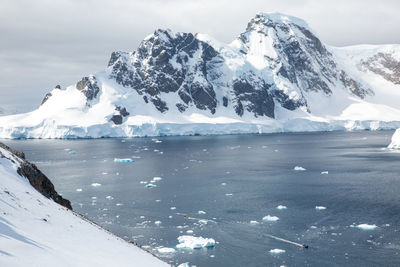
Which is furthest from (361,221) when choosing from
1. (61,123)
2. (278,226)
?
(61,123)

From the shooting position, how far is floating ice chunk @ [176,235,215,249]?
111ft

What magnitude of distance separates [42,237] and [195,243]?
68.3 feet

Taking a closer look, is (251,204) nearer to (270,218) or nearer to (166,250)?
(270,218)

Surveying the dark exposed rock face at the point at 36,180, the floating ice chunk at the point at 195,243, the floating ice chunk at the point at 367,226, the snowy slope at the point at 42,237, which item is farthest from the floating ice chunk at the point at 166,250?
the floating ice chunk at the point at 367,226

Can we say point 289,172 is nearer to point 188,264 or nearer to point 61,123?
point 188,264

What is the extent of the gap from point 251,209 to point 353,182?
2682 cm

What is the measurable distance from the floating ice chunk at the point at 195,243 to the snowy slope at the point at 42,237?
1460cm

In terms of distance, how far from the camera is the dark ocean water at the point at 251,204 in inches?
1287

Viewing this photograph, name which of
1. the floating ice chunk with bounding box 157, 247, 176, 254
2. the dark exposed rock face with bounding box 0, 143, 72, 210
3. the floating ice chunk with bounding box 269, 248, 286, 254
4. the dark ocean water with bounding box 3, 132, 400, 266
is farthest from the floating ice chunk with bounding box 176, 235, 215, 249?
the dark exposed rock face with bounding box 0, 143, 72, 210

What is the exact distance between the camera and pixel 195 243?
34125 millimetres

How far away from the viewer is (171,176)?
76.0m

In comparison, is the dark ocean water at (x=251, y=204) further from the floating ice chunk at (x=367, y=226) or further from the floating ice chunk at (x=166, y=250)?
the floating ice chunk at (x=166, y=250)

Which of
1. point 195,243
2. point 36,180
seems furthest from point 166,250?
point 36,180

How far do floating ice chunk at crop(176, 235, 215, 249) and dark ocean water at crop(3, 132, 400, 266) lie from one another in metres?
0.74
